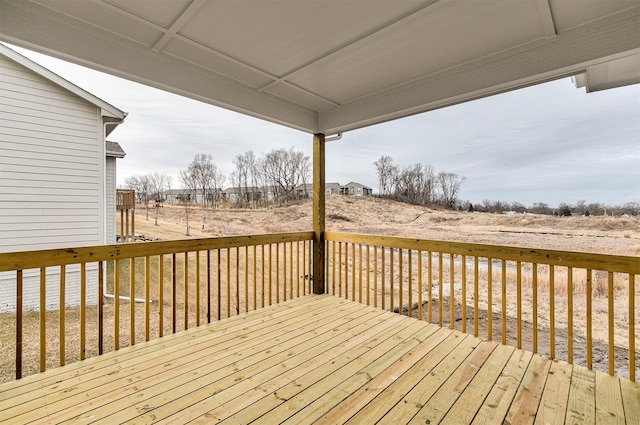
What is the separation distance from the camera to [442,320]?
3.11 m

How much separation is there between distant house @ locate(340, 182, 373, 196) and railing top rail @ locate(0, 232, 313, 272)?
59.0 inches

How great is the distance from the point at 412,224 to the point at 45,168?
12.6 feet

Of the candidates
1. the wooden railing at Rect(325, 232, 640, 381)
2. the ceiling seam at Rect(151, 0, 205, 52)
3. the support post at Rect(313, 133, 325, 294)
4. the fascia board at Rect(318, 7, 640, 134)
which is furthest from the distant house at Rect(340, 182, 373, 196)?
the ceiling seam at Rect(151, 0, 205, 52)

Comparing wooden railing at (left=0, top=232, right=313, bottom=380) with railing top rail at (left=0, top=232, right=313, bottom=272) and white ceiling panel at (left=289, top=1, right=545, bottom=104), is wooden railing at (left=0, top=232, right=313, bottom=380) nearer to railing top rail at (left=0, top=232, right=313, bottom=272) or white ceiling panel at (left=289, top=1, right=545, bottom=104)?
railing top rail at (left=0, top=232, right=313, bottom=272)

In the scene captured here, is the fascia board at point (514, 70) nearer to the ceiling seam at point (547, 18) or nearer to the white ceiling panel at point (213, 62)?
the ceiling seam at point (547, 18)

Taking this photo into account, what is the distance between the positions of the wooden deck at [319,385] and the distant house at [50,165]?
109cm

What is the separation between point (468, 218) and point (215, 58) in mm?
3218

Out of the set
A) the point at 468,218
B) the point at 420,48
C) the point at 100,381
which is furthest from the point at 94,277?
the point at 468,218

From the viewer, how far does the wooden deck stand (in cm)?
164

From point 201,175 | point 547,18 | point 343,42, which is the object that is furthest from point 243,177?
point 547,18

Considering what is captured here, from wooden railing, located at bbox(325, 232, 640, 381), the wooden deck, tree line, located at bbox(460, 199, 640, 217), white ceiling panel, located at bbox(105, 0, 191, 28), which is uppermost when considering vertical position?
white ceiling panel, located at bbox(105, 0, 191, 28)

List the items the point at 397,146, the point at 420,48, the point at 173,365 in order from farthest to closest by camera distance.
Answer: the point at 397,146, the point at 420,48, the point at 173,365

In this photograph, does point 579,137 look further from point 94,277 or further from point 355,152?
point 94,277

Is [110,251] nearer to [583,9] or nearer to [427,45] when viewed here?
[427,45]
